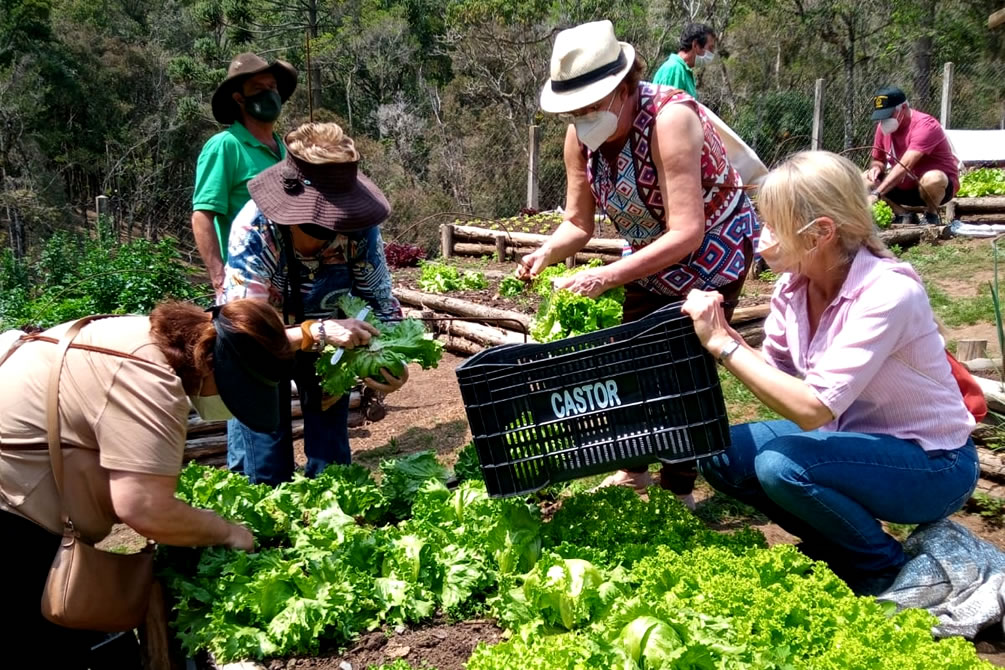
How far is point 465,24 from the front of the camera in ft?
70.6

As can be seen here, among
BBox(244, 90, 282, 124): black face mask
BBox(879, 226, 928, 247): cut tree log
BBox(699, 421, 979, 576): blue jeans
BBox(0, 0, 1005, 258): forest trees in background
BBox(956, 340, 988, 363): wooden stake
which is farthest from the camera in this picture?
BBox(0, 0, 1005, 258): forest trees in background

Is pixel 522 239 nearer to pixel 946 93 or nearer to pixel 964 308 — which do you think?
pixel 964 308

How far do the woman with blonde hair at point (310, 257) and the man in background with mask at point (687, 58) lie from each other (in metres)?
4.85

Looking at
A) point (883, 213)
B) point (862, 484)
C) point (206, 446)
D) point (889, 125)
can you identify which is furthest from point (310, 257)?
point (883, 213)

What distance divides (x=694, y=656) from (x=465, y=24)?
21098mm

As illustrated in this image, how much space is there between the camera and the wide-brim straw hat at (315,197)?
3.58 metres

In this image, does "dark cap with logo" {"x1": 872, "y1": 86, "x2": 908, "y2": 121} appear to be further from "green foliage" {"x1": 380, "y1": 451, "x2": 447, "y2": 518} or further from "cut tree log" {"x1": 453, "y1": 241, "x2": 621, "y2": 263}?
"green foliage" {"x1": 380, "y1": 451, "x2": 447, "y2": 518}

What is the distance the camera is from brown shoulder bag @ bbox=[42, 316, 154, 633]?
2.78 m

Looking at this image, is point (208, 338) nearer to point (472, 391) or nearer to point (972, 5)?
point (472, 391)

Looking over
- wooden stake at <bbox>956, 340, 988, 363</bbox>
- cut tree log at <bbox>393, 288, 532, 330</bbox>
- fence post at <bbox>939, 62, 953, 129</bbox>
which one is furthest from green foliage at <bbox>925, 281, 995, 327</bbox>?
fence post at <bbox>939, 62, 953, 129</bbox>

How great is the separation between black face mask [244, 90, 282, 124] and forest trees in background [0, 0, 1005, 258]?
40.4ft

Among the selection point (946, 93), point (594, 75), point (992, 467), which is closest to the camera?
point (594, 75)

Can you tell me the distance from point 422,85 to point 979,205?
1728 cm

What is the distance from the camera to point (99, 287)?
7785 millimetres
